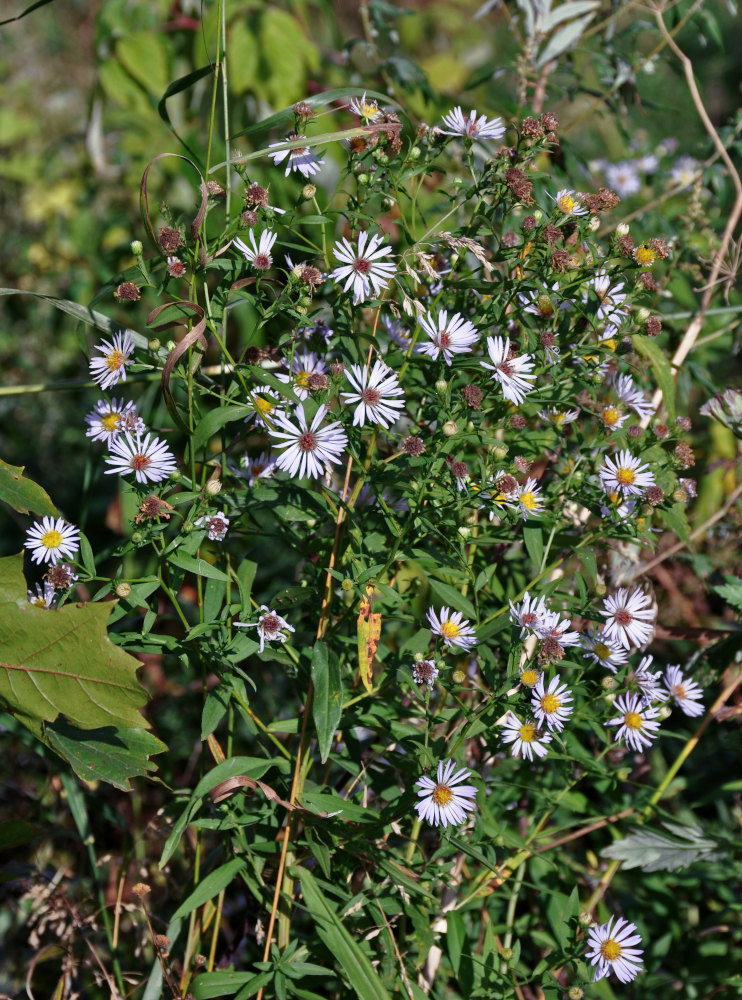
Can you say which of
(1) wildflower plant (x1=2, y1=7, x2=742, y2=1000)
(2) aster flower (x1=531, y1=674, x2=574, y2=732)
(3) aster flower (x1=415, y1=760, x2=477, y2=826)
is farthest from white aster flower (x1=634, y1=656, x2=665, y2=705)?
(3) aster flower (x1=415, y1=760, x2=477, y2=826)

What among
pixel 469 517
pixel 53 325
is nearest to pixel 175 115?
pixel 53 325

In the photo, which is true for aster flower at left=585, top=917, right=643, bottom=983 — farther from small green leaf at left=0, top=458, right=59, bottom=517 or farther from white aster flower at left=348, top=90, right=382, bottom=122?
white aster flower at left=348, top=90, right=382, bottom=122

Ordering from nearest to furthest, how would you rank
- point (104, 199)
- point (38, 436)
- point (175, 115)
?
point (175, 115) → point (38, 436) → point (104, 199)

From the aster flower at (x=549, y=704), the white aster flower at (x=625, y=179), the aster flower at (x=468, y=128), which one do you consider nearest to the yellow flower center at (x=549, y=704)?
the aster flower at (x=549, y=704)

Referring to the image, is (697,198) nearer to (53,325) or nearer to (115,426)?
(115,426)

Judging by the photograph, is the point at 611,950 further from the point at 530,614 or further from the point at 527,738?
the point at 530,614

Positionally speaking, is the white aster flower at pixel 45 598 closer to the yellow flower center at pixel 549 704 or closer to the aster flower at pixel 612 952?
the yellow flower center at pixel 549 704
